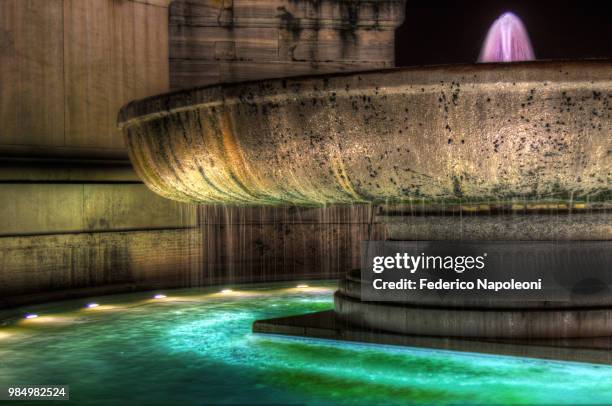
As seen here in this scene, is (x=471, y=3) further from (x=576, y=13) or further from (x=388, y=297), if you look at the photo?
(x=388, y=297)

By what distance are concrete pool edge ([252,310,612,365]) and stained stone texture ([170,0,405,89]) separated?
539cm

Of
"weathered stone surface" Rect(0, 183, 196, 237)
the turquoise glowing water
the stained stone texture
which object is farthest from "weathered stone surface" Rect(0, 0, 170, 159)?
the turquoise glowing water

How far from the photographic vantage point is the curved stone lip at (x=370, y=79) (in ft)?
12.8

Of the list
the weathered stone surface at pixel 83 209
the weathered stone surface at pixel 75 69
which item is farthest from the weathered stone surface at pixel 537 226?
the weathered stone surface at pixel 75 69

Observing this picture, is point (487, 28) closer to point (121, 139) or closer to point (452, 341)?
point (121, 139)

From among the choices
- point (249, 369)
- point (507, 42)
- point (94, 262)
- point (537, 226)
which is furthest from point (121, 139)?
point (537, 226)

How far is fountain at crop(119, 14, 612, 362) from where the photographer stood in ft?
13.1

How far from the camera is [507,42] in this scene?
1030cm

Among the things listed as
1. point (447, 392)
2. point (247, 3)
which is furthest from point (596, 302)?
point (247, 3)

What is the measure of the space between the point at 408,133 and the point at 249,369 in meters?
1.53

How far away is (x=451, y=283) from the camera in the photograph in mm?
4949

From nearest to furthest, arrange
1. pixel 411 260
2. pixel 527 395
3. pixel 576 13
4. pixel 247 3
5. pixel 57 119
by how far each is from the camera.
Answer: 1. pixel 527 395
2. pixel 411 260
3. pixel 57 119
4. pixel 247 3
5. pixel 576 13

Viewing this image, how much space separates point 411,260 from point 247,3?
5.93m

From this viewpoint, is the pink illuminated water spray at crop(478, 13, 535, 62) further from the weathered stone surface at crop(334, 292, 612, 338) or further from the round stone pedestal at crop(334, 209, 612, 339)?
the weathered stone surface at crop(334, 292, 612, 338)
